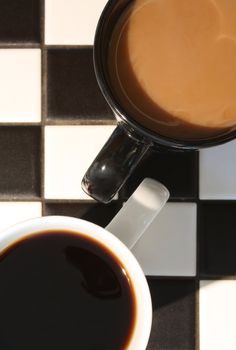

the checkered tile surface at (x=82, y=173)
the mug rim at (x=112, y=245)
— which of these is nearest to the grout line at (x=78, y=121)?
the checkered tile surface at (x=82, y=173)

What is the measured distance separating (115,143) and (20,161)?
0.12 meters

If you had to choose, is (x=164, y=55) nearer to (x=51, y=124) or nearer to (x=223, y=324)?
(x=51, y=124)

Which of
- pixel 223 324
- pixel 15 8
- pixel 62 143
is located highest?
pixel 15 8

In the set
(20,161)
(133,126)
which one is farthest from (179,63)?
(20,161)

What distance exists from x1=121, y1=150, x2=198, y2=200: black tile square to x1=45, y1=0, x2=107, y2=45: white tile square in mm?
125

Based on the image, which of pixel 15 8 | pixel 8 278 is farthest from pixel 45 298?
pixel 15 8

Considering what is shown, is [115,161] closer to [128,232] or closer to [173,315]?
[128,232]

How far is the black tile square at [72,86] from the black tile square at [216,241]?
144mm

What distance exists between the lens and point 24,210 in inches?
24.3

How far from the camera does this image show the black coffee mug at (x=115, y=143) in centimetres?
53

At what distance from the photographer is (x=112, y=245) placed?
1.78ft

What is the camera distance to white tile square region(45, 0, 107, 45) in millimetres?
614

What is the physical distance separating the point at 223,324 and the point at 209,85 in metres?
0.22

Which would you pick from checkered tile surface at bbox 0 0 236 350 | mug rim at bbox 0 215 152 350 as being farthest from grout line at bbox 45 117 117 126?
mug rim at bbox 0 215 152 350
